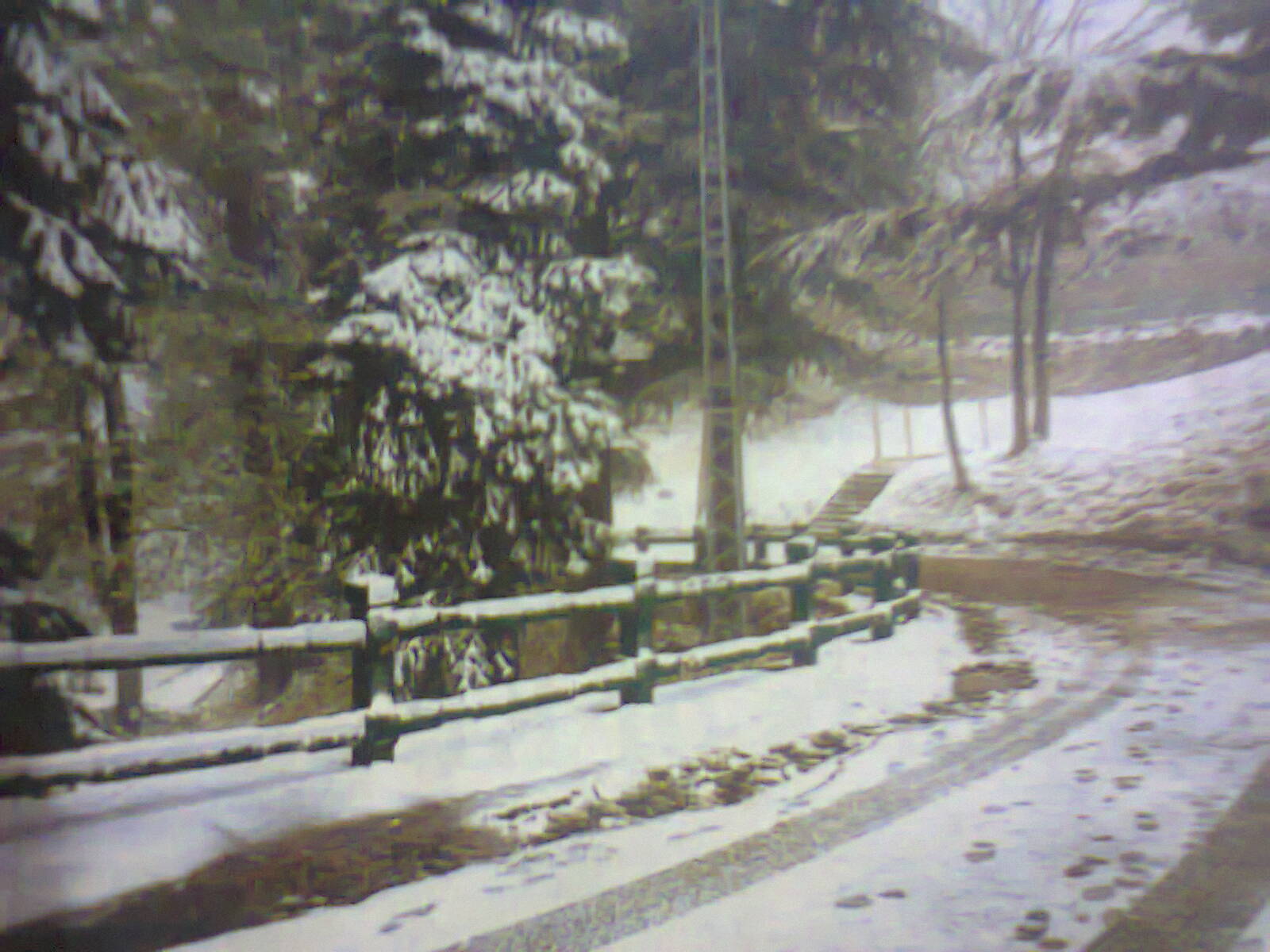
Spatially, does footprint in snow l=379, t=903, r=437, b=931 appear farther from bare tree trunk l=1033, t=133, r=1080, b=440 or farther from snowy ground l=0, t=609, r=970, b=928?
bare tree trunk l=1033, t=133, r=1080, b=440

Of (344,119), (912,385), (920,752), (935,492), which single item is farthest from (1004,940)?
(344,119)

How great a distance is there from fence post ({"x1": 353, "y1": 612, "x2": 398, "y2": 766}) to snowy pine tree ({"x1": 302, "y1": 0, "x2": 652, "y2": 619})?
1.26 ft

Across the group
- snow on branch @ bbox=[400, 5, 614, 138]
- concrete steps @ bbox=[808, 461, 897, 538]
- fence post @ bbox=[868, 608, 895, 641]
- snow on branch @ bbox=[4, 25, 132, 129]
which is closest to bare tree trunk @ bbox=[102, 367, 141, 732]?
snow on branch @ bbox=[4, 25, 132, 129]

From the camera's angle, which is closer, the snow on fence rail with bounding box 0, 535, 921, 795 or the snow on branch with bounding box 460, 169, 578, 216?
the snow on fence rail with bounding box 0, 535, 921, 795

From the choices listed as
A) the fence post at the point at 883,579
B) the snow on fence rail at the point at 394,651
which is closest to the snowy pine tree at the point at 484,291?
the snow on fence rail at the point at 394,651

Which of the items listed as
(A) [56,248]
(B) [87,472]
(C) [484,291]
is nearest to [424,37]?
(C) [484,291]

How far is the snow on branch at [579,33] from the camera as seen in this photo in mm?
4195

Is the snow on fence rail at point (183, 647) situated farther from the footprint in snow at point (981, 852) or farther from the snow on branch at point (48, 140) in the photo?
the footprint in snow at point (981, 852)

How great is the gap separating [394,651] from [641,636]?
4.46 ft

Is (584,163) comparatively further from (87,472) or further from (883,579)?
(883,579)

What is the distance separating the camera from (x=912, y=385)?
456 centimetres

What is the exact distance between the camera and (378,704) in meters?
3.85

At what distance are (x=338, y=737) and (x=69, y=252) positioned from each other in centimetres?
219

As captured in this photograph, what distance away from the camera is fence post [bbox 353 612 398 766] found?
12.6 ft
